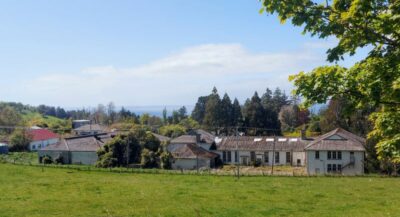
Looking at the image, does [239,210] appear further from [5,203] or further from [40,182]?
[40,182]

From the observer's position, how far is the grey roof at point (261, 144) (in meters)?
65.7

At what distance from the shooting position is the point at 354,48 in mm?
8562

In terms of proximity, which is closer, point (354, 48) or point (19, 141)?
point (354, 48)

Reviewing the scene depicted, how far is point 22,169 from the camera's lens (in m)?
46.3

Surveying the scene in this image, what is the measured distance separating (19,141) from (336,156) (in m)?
64.9

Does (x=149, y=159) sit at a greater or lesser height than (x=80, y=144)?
lesser

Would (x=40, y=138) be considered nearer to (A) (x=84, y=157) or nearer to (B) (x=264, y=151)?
(A) (x=84, y=157)

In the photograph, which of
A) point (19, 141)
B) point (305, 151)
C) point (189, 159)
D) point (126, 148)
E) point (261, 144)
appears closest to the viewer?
point (305, 151)

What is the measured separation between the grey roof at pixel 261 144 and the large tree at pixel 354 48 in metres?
55.8

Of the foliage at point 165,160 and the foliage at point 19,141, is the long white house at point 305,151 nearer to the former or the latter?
the foliage at point 165,160

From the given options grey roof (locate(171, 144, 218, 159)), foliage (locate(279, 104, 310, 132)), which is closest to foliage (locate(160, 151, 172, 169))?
grey roof (locate(171, 144, 218, 159))

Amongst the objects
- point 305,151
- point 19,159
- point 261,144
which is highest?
point 261,144

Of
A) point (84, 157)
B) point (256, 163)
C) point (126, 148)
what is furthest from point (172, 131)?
point (126, 148)

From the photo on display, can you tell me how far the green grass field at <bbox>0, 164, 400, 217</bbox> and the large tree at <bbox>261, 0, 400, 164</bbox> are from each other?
10.7m
